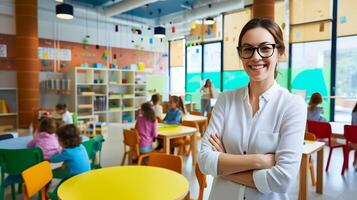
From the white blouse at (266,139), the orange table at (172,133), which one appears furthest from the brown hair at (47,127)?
the white blouse at (266,139)

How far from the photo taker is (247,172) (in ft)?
3.87

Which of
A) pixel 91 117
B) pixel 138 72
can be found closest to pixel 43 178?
pixel 91 117

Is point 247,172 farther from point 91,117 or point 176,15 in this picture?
point 176,15

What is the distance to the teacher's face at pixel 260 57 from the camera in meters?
1.16

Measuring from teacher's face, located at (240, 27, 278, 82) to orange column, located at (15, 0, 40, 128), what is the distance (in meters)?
7.79

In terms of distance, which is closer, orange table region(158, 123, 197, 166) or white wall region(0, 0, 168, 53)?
orange table region(158, 123, 197, 166)

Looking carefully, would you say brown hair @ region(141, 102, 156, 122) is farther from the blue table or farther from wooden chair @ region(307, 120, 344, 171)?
wooden chair @ region(307, 120, 344, 171)

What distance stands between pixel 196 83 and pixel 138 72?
7.62 ft

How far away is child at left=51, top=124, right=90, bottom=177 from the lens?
2768 mm

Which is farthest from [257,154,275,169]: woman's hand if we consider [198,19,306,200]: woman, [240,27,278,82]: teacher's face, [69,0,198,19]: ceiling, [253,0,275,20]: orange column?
[69,0,198,19]: ceiling

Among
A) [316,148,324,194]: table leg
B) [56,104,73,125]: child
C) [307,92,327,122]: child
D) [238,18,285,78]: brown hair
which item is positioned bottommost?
[316,148,324,194]: table leg

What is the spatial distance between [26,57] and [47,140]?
5079mm

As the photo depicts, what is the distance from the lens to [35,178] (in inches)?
88.6

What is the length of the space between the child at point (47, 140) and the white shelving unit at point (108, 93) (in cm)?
484
